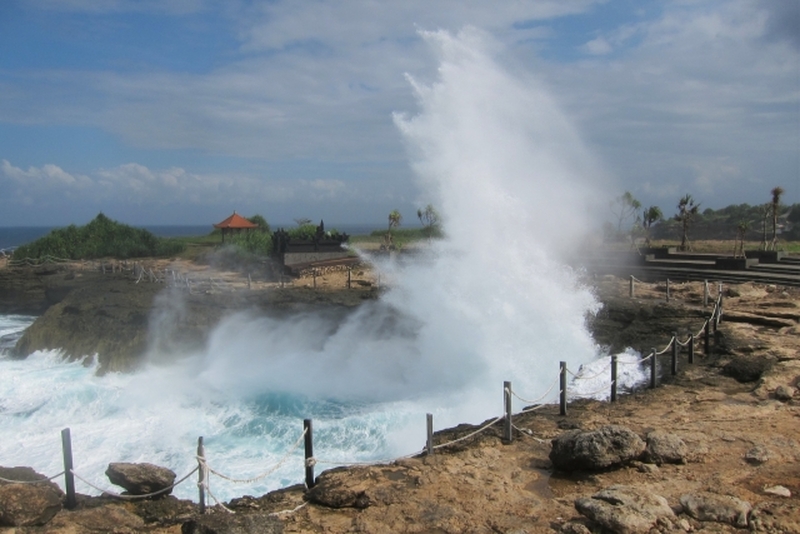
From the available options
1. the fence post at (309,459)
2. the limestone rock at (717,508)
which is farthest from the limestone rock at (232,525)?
the limestone rock at (717,508)

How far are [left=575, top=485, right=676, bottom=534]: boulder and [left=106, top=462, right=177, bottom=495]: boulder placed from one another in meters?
4.58

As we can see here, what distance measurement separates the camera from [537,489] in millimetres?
6355

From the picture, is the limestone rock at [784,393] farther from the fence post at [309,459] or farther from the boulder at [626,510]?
the fence post at [309,459]

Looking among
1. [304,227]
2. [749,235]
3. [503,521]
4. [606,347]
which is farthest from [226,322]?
[749,235]

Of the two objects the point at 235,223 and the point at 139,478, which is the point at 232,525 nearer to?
the point at 139,478

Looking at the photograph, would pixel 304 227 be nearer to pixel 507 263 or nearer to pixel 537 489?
pixel 507 263

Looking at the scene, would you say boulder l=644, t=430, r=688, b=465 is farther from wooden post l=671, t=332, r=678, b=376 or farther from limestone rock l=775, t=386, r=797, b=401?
wooden post l=671, t=332, r=678, b=376

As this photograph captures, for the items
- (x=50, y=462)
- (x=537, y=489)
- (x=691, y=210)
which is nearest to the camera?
(x=537, y=489)

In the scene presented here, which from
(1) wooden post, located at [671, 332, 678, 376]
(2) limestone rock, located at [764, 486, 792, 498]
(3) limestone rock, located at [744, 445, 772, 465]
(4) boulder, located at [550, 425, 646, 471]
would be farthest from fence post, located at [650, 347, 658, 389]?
(2) limestone rock, located at [764, 486, 792, 498]

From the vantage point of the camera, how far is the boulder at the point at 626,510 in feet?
16.5

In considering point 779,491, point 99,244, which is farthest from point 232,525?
point 99,244

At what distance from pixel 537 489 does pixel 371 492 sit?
1.71 metres

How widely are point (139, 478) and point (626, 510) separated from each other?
5.23m

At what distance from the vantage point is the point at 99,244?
41.2 metres
